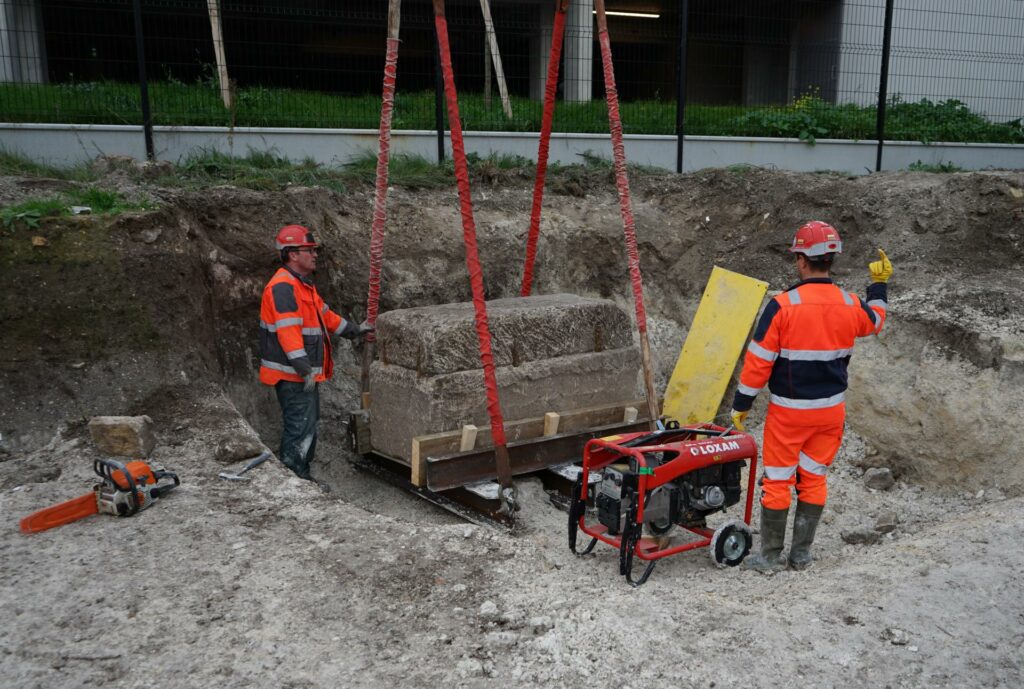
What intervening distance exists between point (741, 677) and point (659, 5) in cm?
1300

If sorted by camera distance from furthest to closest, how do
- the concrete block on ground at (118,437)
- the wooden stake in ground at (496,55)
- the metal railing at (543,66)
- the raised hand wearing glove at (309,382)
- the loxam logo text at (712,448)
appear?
the wooden stake in ground at (496,55) → the metal railing at (543,66) → the raised hand wearing glove at (309,382) → the concrete block on ground at (118,437) → the loxam logo text at (712,448)

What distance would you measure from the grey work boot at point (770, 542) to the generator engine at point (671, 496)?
0.25 m

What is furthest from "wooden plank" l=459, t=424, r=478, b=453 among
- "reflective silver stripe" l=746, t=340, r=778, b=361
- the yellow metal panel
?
the yellow metal panel

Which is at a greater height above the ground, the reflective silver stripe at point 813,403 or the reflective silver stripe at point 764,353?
the reflective silver stripe at point 764,353

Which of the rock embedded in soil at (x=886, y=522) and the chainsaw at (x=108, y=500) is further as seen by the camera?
the rock embedded in soil at (x=886, y=522)

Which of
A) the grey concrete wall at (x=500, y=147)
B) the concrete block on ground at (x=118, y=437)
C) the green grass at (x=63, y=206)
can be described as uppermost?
the grey concrete wall at (x=500, y=147)

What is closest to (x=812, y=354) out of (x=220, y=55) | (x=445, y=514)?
(x=445, y=514)

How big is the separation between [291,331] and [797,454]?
11.6 feet

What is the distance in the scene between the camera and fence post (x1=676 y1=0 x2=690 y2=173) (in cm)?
1080

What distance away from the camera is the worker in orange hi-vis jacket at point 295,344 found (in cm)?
600

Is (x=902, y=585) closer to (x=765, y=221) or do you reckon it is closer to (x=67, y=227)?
(x=765, y=221)

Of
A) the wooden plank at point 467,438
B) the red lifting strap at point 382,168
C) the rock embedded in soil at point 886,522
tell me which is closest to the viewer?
the rock embedded in soil at point 886,522

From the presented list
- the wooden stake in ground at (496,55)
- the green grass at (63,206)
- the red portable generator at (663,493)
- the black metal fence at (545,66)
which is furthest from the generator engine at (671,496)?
the wooden stake in ground at (496,55)

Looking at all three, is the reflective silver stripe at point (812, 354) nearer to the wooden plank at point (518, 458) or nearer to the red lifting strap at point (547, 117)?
the wooden plank at point (518, 458)
